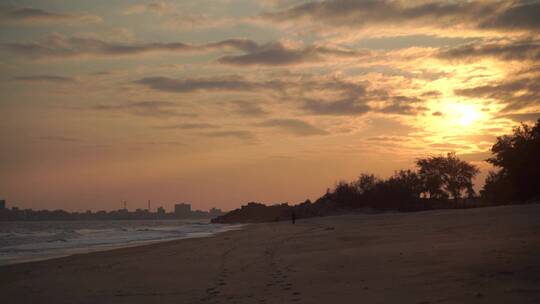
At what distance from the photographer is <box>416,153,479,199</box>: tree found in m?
71.6

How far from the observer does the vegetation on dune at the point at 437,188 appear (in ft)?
162

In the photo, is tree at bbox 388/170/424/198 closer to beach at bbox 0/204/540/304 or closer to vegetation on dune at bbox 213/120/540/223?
vegetation on dune at bbox 213/120/540/223

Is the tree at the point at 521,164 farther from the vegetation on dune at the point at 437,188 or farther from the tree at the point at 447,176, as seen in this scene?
the tree at the point at 447,176

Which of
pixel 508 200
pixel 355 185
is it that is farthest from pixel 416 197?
pixel 508 200

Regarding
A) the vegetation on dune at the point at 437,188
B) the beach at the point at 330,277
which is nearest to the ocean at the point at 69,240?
the beach at the point at 330,277

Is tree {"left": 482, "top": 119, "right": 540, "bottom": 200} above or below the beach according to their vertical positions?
above

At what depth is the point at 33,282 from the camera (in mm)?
14219

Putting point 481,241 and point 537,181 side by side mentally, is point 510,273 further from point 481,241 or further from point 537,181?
point 537,181

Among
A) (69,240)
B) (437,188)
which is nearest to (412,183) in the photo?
(437,188)

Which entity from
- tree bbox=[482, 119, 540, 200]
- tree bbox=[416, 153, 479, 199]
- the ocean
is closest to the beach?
the ocean

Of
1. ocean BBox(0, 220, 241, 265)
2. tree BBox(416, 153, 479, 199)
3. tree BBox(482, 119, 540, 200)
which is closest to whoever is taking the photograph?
ocean BBox(0, 220, 241, 265)

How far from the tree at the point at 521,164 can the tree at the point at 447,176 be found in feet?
63.4

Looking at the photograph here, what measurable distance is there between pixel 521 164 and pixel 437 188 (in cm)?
2551

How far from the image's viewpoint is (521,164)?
156 feet
